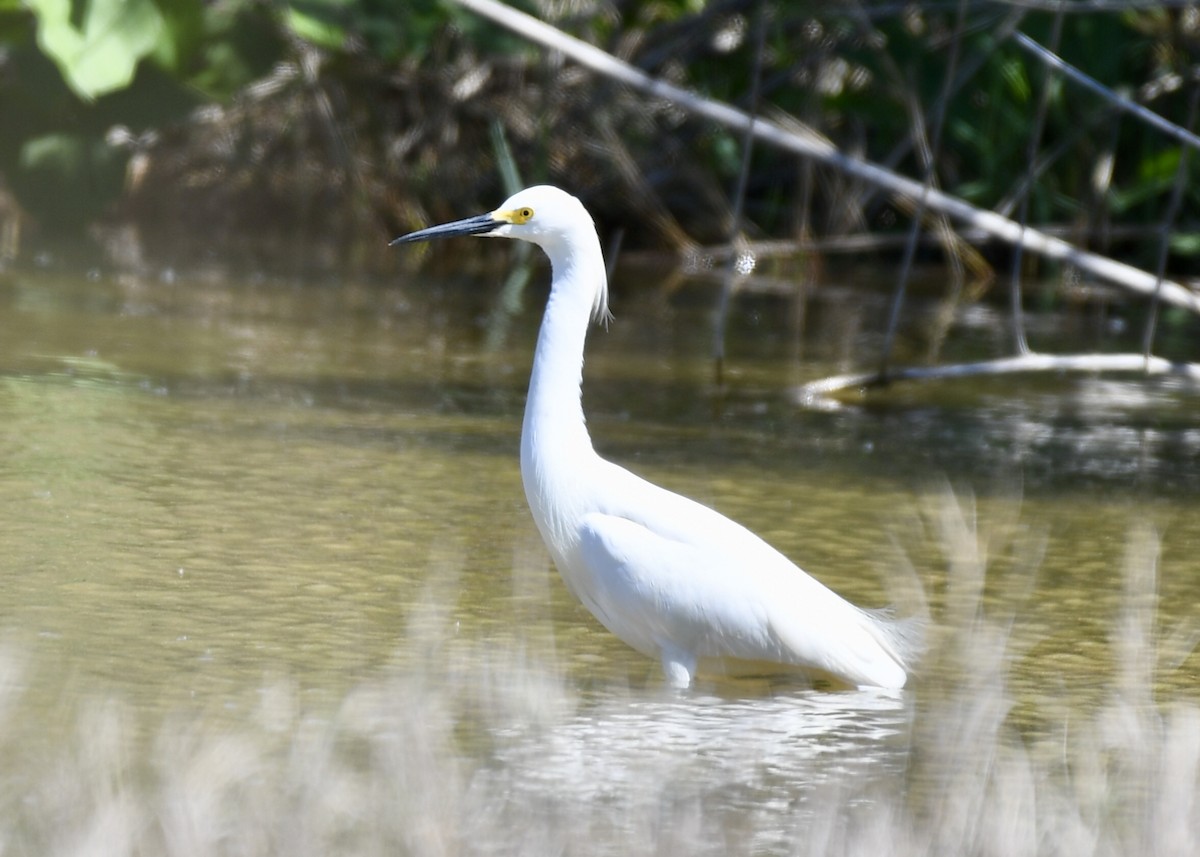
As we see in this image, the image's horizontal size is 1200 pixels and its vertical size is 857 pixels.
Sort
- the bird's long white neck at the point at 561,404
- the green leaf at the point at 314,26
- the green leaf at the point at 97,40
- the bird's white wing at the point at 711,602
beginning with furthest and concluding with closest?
the green leaf at the point at 314,26
the green leaf at the point at 97,40
the bird's long white neck at the point at 561,404
the bird's white wing at the point at 711,602

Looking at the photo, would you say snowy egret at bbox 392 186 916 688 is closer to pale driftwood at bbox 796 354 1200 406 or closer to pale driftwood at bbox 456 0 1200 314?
pale driftwood at bbox 796 354 1200 406

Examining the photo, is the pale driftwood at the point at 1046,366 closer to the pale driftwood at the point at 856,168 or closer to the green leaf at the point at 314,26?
the pale driftwood at the point at 856,168

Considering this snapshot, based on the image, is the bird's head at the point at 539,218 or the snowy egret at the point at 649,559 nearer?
the snowy egret at the point at 649,559

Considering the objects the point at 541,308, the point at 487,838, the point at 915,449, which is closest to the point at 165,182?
the point at 541,308

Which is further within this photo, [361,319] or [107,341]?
[361,319]

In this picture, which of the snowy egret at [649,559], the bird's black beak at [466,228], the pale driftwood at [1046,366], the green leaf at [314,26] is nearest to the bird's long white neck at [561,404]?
the snowy egret at [649,559]

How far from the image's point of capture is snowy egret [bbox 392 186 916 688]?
3.25 m

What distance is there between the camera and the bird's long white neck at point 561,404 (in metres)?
3.37

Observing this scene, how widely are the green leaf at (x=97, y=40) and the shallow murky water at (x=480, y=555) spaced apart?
4.94ft

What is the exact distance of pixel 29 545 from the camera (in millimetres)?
3848

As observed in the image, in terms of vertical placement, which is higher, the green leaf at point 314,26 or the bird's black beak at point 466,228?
the green leaf at point 314,26

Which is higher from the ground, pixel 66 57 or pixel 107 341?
pixel 66 57

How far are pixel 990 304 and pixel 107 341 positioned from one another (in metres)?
5.52

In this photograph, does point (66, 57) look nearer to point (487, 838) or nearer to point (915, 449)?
point (915, 449)
